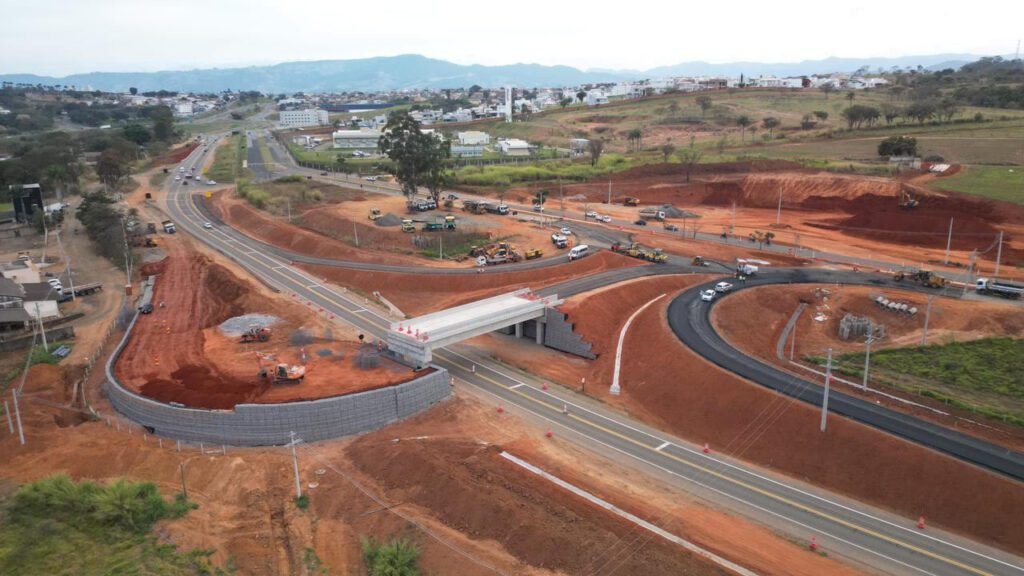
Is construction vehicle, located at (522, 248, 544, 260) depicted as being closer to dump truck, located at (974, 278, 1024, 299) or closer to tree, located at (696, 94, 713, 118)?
dump truck, located at (974, 278, 1024, 299)

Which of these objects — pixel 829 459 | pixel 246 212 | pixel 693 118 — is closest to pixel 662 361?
pixel 829 459

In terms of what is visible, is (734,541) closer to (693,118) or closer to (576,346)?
(576,346)

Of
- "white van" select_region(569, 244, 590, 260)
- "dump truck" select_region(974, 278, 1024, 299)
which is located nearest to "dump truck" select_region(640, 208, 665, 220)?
"white van" select_region(569, 244, 590, 260)

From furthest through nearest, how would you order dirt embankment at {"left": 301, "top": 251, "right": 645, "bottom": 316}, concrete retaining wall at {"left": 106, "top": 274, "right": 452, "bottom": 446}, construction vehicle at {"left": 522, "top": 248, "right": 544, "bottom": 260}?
1. construction vehicle at {"left": 522, "top": 248, "right": 544, "bottom": 260}
2. dirt embankment at {"left": 301, "top": 251, "right": 645, "bottom": 316}
3. concrete retaining wall at {"left": 106, "top": 274, "right": 452, "bottom": 446}

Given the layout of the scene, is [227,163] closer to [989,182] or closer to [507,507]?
[507,507]

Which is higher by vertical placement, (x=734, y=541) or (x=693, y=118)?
(x=693, y=118)

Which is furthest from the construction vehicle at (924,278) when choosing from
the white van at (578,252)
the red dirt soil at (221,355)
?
the red dirt soil at (221,355)
